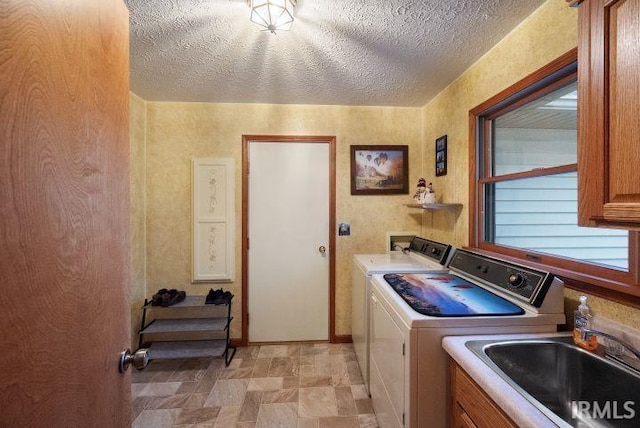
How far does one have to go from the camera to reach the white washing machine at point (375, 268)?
195 centimetres

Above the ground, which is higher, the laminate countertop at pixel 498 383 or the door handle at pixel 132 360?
the door handle at pixel 132 360

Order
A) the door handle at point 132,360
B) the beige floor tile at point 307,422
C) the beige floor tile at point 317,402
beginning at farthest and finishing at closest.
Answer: the beige floor tile at point 317,402
the beige floor tile at point 307,422
the door handle at point 132,360

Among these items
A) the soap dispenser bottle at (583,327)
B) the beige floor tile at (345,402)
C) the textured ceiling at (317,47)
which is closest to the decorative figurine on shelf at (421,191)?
the textured ceiling at (317,47)

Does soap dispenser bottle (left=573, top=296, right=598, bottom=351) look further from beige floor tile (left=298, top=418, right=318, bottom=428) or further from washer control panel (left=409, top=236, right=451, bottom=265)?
beige floor tile (left=298, top=418, right=318, bottom=428)

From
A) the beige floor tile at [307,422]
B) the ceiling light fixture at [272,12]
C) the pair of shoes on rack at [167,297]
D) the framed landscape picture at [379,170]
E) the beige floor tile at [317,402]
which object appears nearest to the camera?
the ceiling light fixture at [272,12]

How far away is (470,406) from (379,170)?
2.06 meters

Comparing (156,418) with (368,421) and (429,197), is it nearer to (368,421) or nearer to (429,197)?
(368,421)

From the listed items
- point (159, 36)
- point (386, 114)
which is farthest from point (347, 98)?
point (159, 36)

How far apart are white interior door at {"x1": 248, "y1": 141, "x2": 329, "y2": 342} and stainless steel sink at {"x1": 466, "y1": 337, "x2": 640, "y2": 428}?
1.75 meters

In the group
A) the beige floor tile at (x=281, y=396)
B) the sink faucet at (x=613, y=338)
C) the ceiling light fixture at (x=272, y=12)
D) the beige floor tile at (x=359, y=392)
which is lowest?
the beige floor tile at (x=281, y=396)

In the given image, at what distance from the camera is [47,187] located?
1.80ft

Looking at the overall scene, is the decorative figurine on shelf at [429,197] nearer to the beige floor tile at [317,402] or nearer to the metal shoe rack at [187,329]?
the beige floor tile at [317,402]

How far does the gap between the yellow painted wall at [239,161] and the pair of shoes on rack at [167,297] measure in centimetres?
11

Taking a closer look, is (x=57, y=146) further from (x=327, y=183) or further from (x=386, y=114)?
(x=386, y=114)
